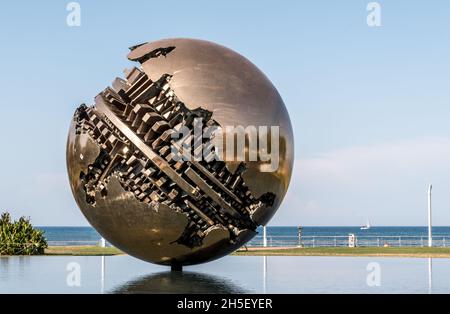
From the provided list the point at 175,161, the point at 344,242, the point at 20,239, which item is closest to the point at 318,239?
the point at 344,242

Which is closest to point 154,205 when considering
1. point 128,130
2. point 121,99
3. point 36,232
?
point 128,130

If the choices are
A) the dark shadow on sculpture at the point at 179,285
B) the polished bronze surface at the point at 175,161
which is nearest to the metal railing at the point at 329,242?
the dark shadow on sculpture at the point at 179,285

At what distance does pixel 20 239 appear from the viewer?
26469 mm

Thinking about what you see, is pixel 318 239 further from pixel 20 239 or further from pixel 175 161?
pixel 175 161

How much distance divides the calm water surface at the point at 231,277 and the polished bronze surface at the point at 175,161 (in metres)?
0.91

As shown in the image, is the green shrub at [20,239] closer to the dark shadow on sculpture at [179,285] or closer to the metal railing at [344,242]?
the dark shadow on sculpture at [179,285]

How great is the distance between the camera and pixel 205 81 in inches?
573

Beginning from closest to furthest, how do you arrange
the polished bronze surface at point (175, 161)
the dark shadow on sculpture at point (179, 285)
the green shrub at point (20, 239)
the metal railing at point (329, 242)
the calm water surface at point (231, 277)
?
the dark shadow on sculpture at point (179, 285), the calm water surface at point (231, 277), the polished bronze surface at point (175, 161), the green shrub at point (20, 239), the metal railing at point (329, 242)

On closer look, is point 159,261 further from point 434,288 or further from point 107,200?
point 434,288

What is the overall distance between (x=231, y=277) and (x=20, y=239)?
12.9m

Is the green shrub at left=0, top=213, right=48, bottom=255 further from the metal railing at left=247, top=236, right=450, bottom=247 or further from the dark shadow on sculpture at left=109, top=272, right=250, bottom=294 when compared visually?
the metal railing at left=247, top=236, right=450, bottom=247

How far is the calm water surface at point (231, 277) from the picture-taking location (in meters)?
13.8
